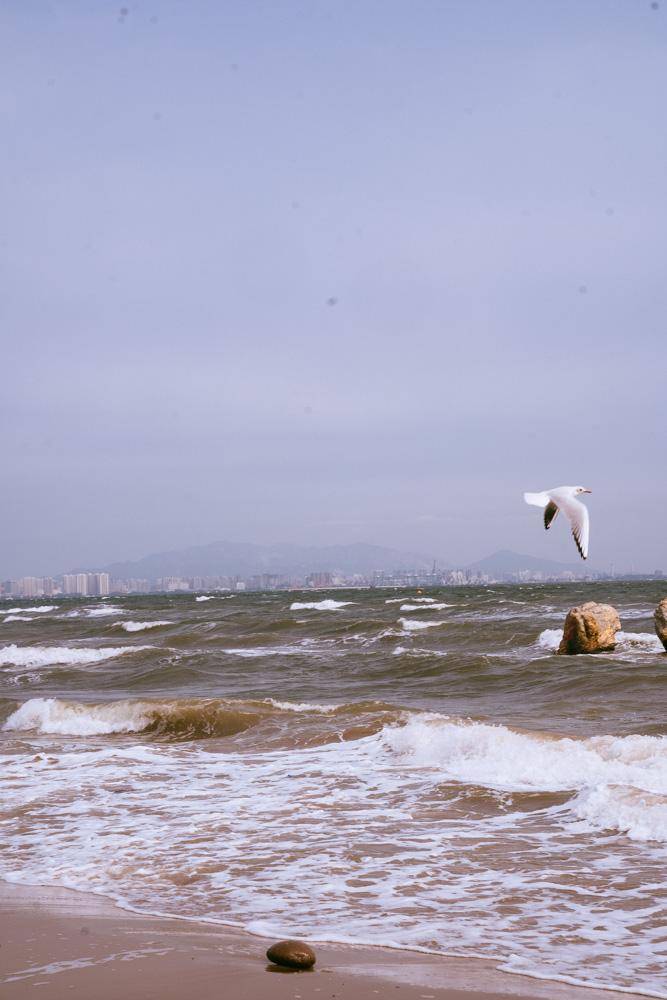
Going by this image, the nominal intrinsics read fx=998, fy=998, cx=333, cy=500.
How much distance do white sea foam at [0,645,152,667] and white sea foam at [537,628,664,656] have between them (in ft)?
31.1

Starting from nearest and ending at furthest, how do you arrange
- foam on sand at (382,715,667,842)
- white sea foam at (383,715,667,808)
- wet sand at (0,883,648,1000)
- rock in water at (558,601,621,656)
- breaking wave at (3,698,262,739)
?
1. wet sand at (0,883,648,1000)
2. foam on sand at (382,715,667,842)
3. white sea foam at (383,715,667,808)
4. breaking wave at (3,698,262,739)
5. rock in water at (558,601,621,656)

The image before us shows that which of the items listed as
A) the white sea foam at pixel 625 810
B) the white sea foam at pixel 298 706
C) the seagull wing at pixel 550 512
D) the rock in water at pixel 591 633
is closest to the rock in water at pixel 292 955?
the white sea foam at pixel 625 810

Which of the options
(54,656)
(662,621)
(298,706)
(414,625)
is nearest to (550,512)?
(298,706)

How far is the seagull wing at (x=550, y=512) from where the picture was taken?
1138 centimetres

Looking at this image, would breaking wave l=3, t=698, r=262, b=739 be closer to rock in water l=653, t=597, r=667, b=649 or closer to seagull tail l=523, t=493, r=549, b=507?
seagull tail l=523, t=493, r=549, b=507

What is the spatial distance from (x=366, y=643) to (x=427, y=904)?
19014mm

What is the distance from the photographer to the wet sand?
3.59 m

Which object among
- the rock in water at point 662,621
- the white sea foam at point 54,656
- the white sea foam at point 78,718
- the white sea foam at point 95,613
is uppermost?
the rock in water at point 662,621


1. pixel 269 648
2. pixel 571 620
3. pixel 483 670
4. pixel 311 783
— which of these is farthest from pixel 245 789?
pixel 269 648

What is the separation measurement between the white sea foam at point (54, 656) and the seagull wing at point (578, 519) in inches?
560

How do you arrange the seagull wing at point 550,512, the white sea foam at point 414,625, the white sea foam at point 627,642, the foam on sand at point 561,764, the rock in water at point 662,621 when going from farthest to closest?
the white sea foam at point 414,625, the white sea foam at point 627,642, the rock in water at point 662,621, the seagull wing at point 550,512, the foam on sand at point 561,764

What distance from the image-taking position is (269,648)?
2347 centimetres

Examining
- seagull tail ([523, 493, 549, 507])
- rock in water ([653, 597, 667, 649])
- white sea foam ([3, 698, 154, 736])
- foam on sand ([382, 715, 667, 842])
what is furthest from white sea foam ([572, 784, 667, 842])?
rock in water ([653, 597, 667, 649])

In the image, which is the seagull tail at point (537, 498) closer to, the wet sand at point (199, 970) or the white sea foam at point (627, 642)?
the white sea foam at point (627, 642)
